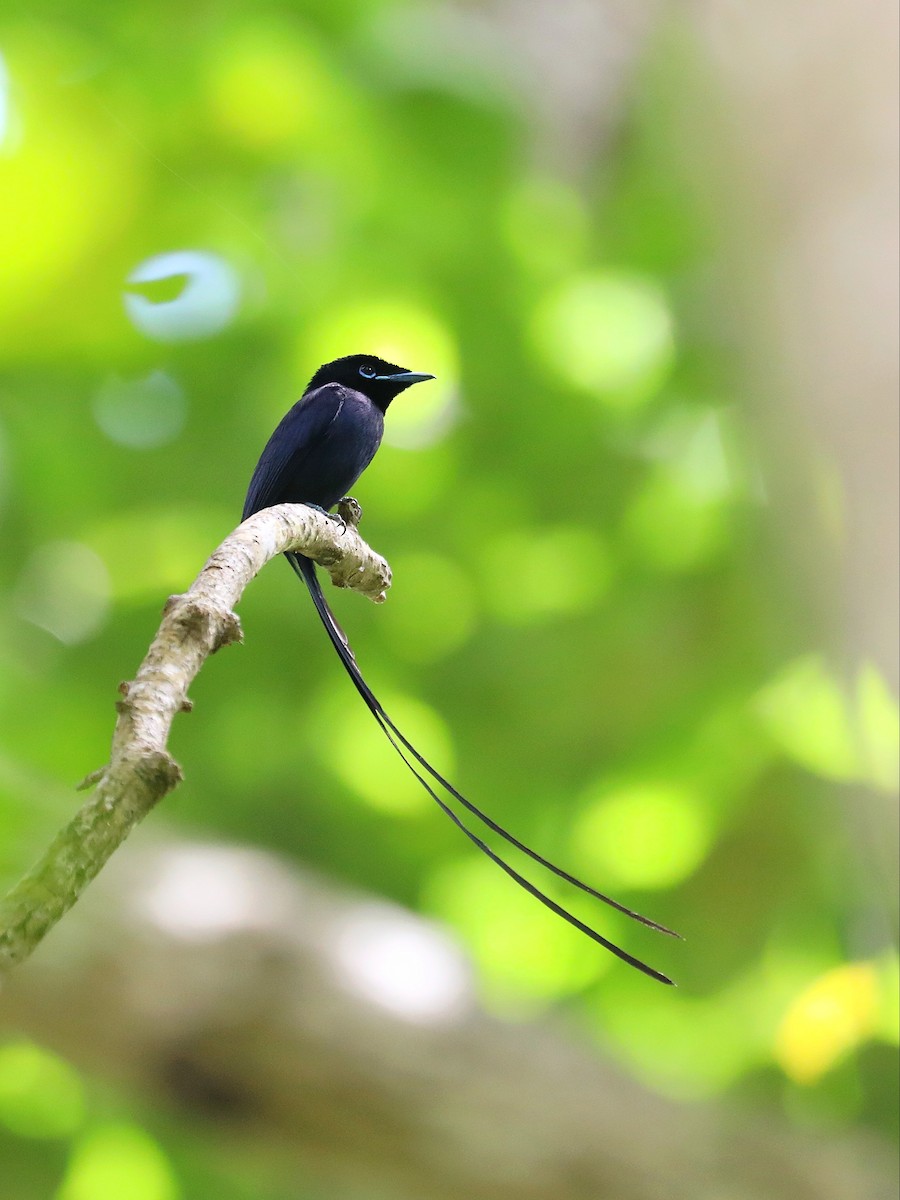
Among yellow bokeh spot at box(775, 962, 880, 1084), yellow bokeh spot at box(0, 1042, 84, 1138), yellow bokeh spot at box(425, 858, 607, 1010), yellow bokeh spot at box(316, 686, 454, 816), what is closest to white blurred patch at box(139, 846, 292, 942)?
yellow bokeh spot at box(316, 686, 454, 816)

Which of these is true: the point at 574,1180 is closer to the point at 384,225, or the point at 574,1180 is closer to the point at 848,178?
the point at 848,178

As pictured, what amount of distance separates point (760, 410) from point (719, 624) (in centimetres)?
302

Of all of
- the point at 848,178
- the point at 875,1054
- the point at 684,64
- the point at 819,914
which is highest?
the point at 819,914

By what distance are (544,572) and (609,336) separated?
2.79 ft

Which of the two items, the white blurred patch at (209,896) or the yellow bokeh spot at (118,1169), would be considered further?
the yellow bokeh spot at (118,1169)

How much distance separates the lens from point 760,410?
4.46 feet

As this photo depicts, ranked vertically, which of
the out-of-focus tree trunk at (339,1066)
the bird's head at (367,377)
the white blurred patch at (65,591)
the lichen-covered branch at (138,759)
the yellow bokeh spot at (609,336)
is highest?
the yellow bokeh spot at (609,336)

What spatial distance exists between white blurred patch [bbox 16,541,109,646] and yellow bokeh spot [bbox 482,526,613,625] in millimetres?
1303

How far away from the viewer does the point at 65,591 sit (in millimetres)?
3826

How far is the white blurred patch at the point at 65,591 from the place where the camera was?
3713 mm

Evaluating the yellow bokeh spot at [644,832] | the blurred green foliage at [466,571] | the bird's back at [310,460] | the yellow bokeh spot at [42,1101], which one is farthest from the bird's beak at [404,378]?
the yellow bokeh spot at [42,1101]

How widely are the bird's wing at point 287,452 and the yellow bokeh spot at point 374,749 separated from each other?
82.9 inches

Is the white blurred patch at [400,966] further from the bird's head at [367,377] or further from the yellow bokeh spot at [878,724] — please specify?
the yellow bokeh spot at [878,724]

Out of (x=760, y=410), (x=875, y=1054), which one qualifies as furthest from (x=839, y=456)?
Result: (x=875, y=1054)
